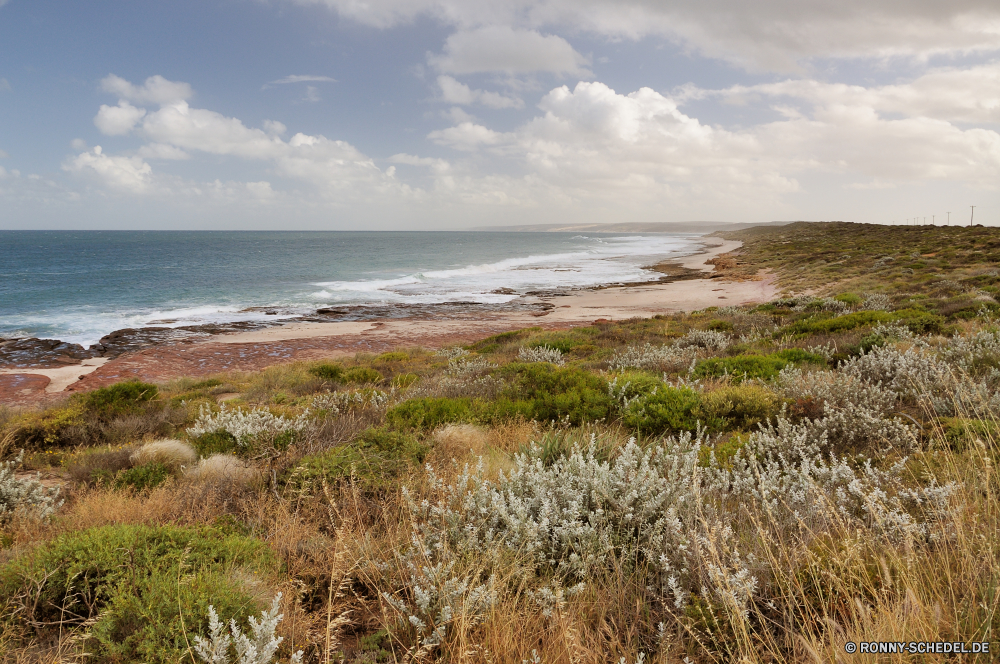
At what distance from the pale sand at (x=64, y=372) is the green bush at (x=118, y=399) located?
8.42 meters

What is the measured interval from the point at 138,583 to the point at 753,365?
7.76 meters

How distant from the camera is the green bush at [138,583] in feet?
6.99

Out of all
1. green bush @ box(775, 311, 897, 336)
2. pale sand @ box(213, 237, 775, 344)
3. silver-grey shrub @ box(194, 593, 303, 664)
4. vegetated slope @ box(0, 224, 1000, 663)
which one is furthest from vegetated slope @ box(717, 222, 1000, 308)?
silver-grey shrub @ box(194, 593, 303, 664)

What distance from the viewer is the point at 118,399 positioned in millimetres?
9742

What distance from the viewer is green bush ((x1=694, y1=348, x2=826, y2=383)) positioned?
7246 mm

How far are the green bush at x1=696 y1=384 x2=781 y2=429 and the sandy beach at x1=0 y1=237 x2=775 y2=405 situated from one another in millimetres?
16146

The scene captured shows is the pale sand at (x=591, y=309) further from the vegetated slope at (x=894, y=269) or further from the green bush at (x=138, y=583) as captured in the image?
the green bush at (x=138, y=583)

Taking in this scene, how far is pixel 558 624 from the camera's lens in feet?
7.25

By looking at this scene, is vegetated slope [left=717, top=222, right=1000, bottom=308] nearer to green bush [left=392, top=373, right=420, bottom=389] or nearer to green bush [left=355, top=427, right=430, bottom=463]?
green bush [left=392, top=373, right=420, bottom=389]

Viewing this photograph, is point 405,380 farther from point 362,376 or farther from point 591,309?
point 591,309

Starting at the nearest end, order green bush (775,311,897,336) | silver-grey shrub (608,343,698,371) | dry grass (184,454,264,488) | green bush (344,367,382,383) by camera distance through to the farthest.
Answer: dry grass (184,454,264,488) → silver-grey shrub (608,343,698,371) → green bush (775,311,897,336) → green bush (344,367,382,383)

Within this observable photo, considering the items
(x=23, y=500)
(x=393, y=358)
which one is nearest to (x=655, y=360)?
(x=23, y=500)

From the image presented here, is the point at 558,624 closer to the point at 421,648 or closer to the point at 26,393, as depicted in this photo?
the point at 421,648

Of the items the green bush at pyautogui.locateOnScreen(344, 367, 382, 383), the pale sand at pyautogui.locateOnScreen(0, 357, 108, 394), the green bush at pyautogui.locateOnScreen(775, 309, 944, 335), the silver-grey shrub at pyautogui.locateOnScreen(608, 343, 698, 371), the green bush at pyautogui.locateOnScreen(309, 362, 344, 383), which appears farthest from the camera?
the pale sand at pyautogui.locateOnScreen(0, 357, 108, 394)
